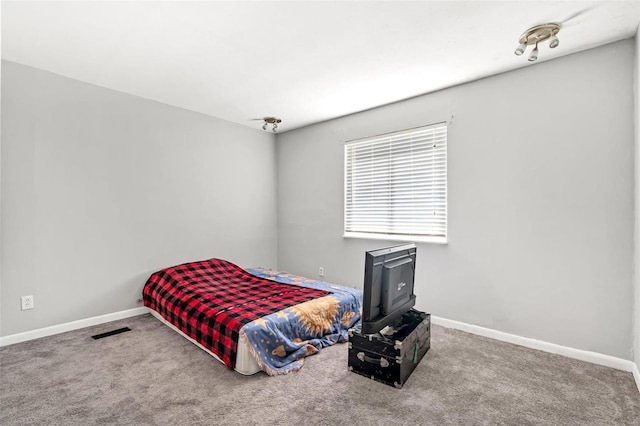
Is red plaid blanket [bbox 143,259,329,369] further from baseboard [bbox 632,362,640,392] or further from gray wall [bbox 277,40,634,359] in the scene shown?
baseboard [bbox 632,362,640,392]

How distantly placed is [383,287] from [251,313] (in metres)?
1.12

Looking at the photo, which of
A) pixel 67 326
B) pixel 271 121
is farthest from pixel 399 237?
pixel 67 326

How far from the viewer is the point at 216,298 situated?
9.72 feet

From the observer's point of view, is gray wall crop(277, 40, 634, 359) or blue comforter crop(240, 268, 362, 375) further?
gray wall crop(277, 40, 634, 359)

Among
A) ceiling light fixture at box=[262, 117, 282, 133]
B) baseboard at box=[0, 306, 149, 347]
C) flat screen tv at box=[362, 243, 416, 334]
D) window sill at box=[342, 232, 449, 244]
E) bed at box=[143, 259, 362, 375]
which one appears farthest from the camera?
ceiling light fixture at box=[262, 117, 282, 133]

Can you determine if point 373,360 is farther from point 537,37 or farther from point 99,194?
point 99,194

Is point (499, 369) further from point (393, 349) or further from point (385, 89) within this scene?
point (385, 89)

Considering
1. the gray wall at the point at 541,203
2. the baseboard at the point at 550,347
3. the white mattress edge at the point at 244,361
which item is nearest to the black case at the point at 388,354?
the white mattress edge at the point at 244,361

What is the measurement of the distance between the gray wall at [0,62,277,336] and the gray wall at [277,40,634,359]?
2.57 metres

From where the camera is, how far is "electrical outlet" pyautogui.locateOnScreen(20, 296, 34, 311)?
282cm

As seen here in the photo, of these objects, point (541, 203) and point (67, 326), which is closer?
point (541, 203)

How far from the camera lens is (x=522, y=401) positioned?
1.94 meters

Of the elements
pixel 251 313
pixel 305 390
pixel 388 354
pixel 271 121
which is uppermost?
pixel 271 121

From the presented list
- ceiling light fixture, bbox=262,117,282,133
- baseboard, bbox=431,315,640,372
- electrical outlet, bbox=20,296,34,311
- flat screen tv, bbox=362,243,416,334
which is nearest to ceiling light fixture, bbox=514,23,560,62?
flat screen tv, bbox=362,243,416,334
